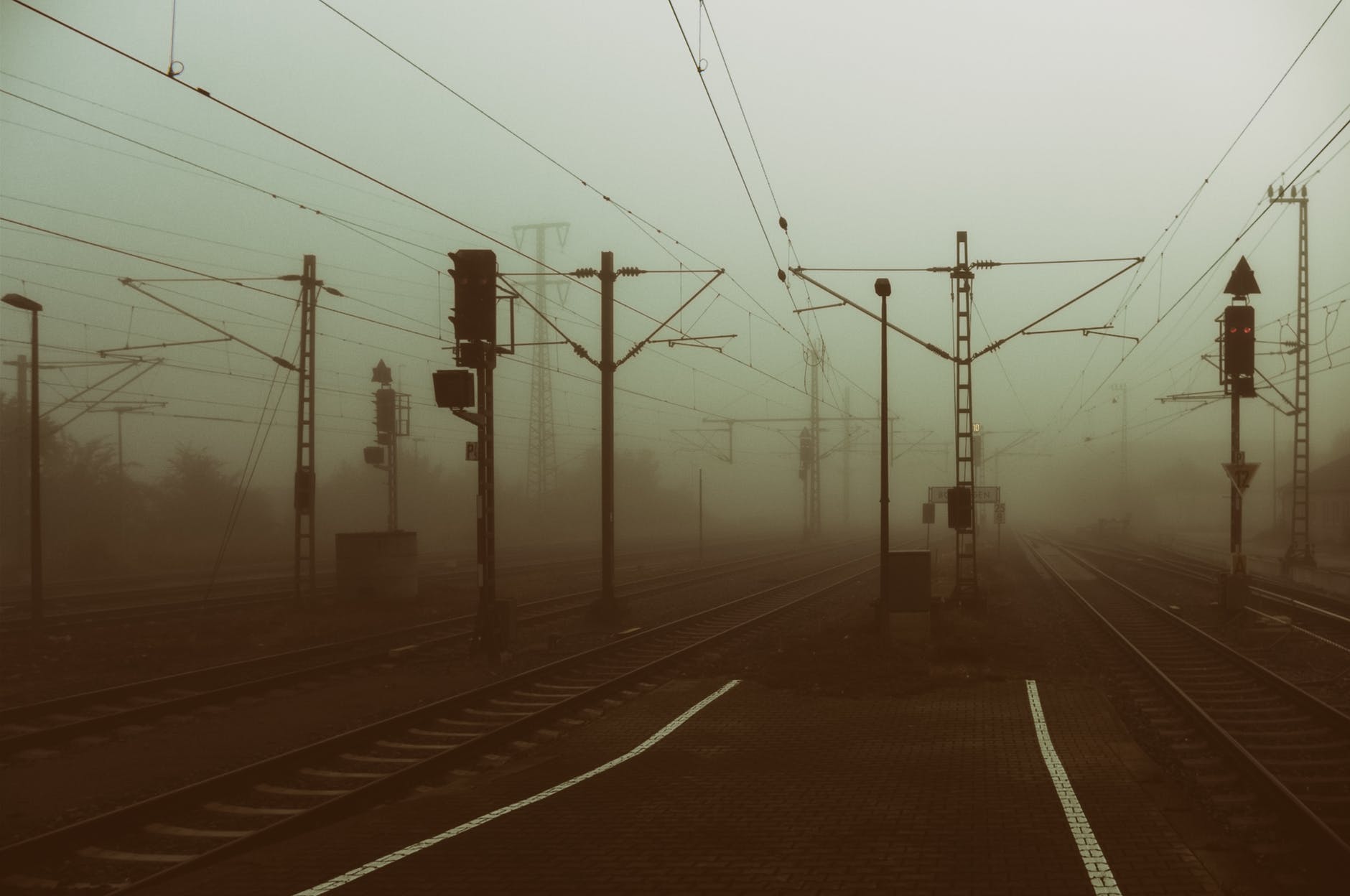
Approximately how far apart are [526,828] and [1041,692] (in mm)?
9280

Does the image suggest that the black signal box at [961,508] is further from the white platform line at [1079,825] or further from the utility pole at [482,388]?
the white platform line at [1079,825]

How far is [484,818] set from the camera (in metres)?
9.25

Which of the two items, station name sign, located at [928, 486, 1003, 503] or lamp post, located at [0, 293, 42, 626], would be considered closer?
lamp post, located at [0, 293, 42, 626]

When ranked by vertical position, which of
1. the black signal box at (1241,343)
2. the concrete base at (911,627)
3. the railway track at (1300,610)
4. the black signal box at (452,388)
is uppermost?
the black signal box at (1241,343)

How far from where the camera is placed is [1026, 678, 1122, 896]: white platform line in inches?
289

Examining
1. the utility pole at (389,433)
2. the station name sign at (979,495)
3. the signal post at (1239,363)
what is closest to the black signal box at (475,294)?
the signal post at (1239,363)

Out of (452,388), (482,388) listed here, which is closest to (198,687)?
(452,388)

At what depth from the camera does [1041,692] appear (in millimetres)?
15758

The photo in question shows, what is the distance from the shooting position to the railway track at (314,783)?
7.98 metres

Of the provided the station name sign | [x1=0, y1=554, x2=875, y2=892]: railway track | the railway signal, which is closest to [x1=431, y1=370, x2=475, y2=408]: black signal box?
the railway signal

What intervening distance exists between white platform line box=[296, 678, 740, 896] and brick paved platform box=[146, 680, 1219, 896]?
8 centimetres

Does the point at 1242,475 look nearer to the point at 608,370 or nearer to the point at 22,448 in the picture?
the point at 608,370

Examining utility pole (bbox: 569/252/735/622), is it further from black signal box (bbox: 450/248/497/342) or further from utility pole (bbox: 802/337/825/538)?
utility pole (bbox: 802/337/825/538)

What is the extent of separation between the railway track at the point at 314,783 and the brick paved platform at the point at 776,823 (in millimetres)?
330
